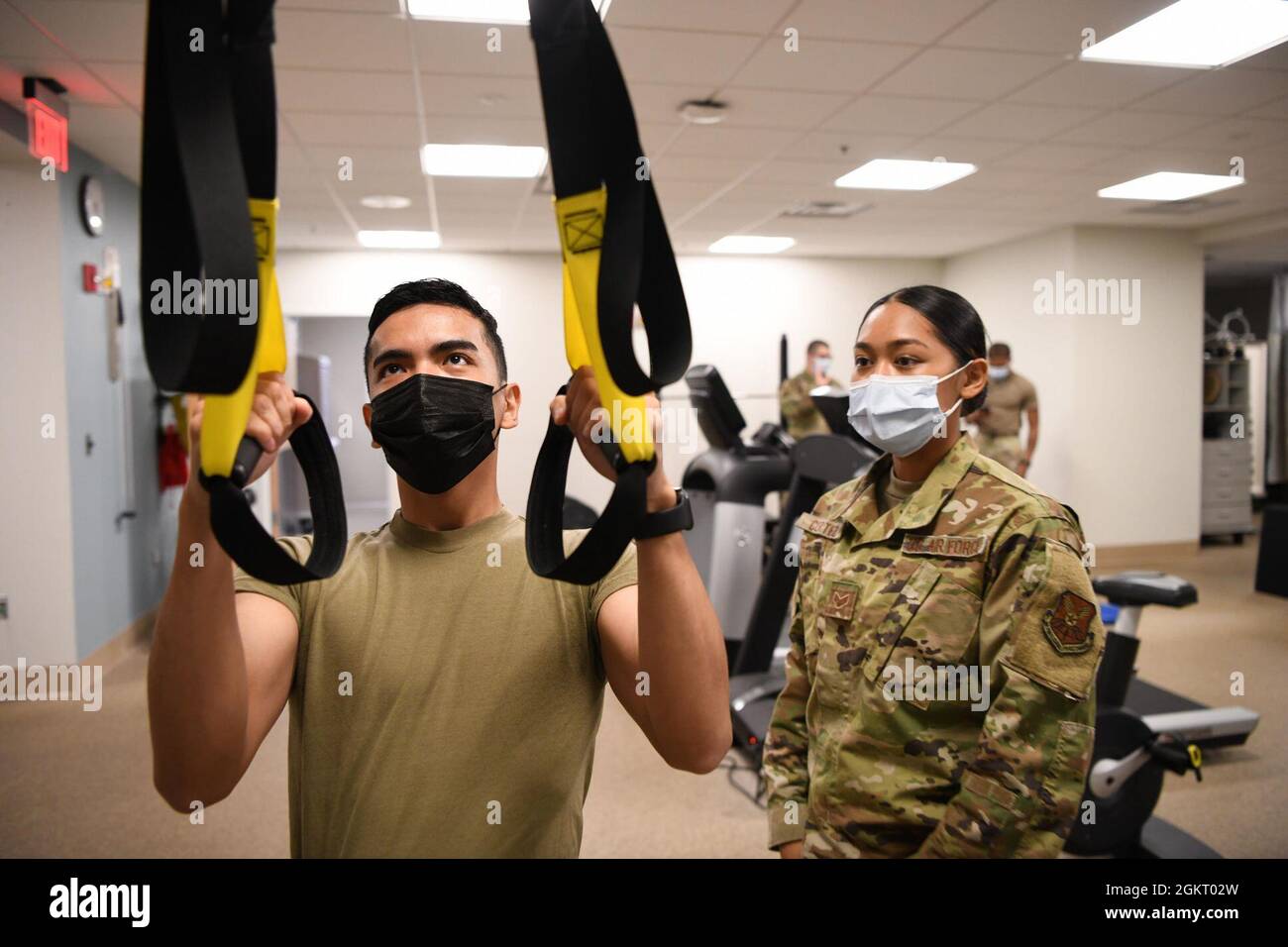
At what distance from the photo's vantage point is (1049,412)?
26.4 ft

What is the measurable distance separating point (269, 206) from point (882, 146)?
5177mm

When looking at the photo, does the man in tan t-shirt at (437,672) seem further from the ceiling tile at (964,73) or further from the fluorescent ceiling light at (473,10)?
the ceiling tile at (964,73)

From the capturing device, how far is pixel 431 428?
951 millimetres

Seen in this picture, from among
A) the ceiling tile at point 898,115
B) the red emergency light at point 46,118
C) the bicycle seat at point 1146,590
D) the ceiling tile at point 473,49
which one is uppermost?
the ceiling tile at point 898,115

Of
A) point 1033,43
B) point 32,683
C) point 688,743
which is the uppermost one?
point 1033,43

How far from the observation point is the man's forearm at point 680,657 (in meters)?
0.78

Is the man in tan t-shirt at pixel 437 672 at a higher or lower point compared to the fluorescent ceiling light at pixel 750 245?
lower

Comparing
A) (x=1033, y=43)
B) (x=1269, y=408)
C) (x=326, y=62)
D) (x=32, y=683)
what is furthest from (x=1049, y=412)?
(x=32, y=683)

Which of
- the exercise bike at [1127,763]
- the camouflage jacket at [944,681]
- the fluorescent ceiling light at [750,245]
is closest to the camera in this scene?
the camouflage jacket at [944,681]

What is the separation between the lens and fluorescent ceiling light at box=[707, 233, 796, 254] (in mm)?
8258

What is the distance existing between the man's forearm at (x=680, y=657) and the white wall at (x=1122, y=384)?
776 centimetres

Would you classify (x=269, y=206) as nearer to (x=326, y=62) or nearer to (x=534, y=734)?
(x=534, y=734)

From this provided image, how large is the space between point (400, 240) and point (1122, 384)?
668 centimetres

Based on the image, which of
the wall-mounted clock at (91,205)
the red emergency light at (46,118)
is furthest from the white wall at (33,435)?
the wall-mounted clock at (91,205)
